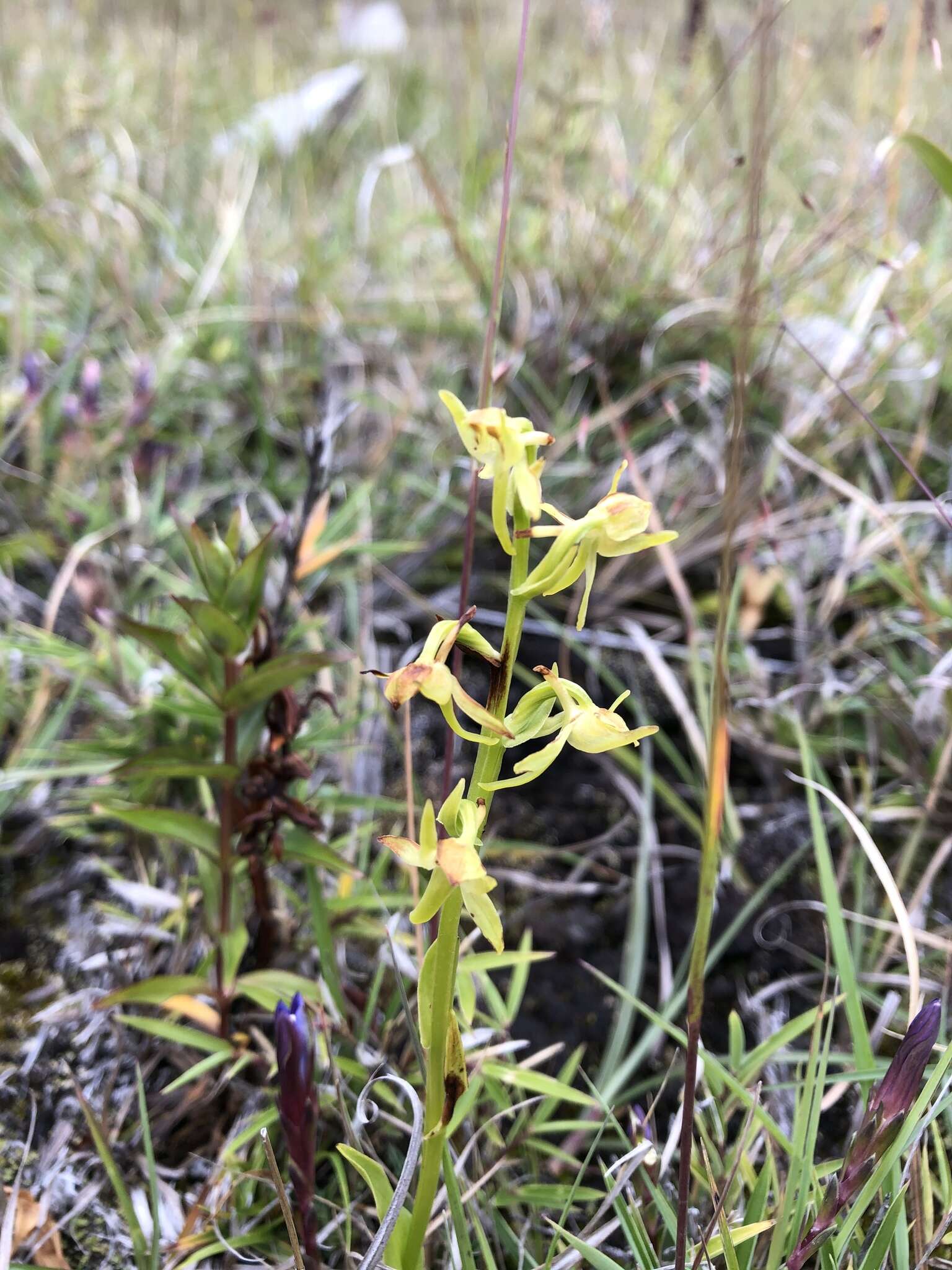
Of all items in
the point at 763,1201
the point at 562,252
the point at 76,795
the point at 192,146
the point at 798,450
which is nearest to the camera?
the point at 763,1201

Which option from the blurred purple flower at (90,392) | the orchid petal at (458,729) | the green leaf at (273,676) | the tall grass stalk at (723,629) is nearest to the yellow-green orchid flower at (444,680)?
the orchid petal at (458,729)

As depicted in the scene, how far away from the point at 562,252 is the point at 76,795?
62.7 inches

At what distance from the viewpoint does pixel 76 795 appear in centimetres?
110

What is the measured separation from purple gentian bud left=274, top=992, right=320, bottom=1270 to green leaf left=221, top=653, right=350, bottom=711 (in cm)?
26

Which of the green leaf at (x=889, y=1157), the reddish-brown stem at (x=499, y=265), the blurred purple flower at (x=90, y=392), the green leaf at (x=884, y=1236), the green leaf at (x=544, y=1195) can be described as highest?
the blurred purple flower at (x=90, y=392)

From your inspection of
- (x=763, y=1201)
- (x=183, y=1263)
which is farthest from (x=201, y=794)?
(x=763, y=1201)

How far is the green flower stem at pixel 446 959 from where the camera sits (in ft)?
1.59

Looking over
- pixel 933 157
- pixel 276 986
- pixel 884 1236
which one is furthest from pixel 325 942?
pixel 933 157

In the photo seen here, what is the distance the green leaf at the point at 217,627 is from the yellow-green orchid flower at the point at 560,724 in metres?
0.33

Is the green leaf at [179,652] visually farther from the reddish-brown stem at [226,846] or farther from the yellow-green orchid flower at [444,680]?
the yellow-green orchid flower at [444,680]

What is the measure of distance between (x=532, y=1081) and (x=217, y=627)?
455 mm

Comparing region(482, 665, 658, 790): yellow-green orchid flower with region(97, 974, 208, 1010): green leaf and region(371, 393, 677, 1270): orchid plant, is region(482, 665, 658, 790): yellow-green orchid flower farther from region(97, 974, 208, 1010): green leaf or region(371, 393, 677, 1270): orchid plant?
region(97, 974, 208, 1010): green leaf

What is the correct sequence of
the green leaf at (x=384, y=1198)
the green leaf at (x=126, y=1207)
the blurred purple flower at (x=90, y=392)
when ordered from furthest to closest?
the blurred purple flower at (x=90, y=392) → the green leaf at (x=126, y=1207) → the green leaf at (x=384, y=1198)

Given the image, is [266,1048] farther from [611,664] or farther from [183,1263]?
[611,664]
